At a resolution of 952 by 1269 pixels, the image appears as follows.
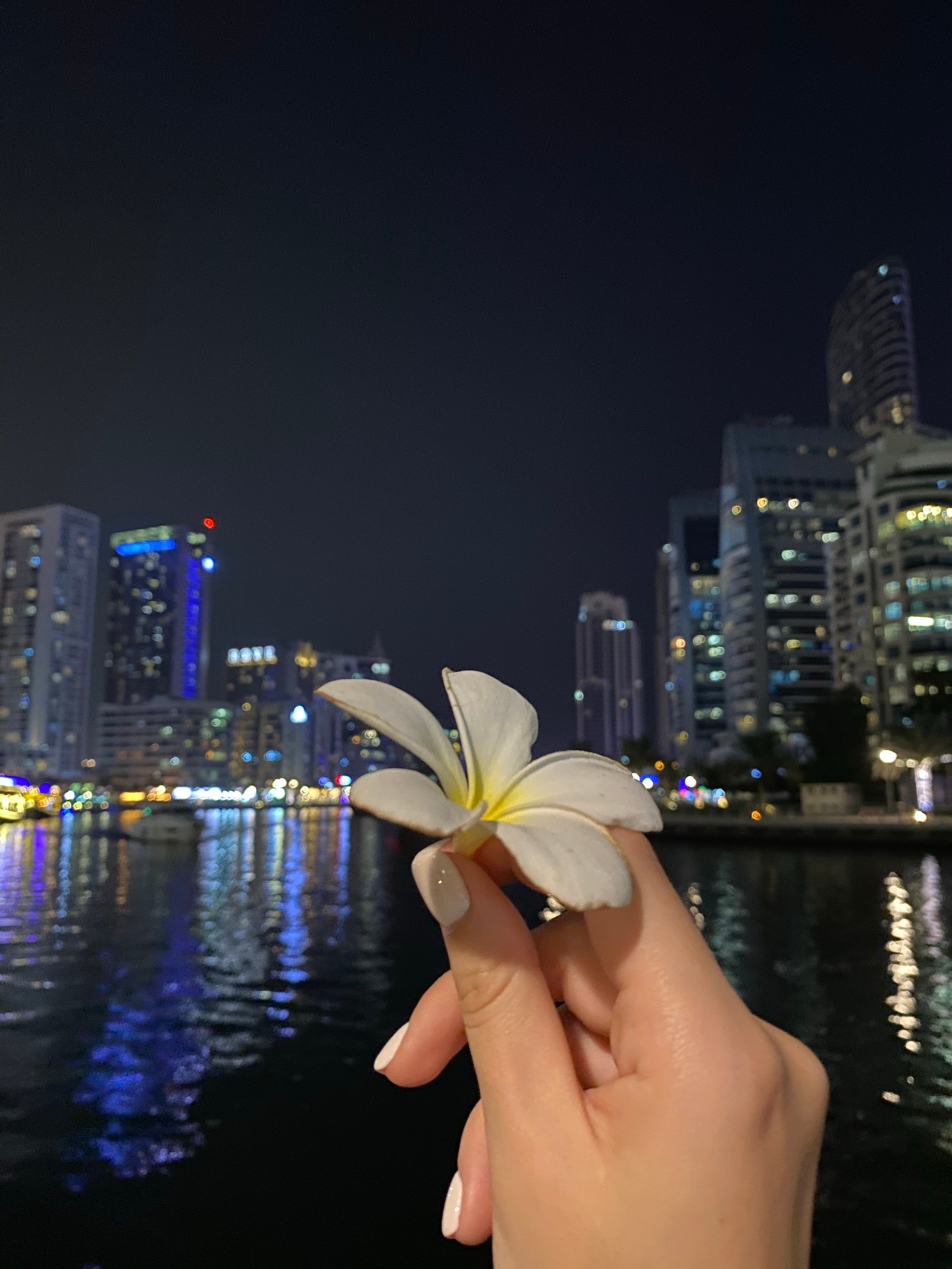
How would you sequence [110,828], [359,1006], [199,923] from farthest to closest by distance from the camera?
[110,828] → [199,923] → [359,1006]

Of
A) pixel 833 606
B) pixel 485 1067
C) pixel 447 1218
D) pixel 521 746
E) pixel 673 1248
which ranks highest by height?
pixel 833 606

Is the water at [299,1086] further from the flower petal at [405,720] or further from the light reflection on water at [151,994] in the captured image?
the flower petal at [405,720]

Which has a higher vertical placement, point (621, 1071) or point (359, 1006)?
point (621, 1071)

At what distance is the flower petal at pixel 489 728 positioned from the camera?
944mm

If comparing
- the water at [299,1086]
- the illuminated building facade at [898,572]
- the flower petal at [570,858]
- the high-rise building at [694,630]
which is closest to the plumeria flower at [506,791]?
the flower petal at [570,858]

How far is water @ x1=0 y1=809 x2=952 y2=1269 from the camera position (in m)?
6.34

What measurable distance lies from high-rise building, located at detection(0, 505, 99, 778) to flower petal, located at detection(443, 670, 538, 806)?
193580 mm

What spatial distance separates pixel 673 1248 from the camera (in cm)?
90

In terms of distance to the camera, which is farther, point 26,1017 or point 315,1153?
point 26,1017

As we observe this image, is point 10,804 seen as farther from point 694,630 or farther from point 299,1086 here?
point 694,630

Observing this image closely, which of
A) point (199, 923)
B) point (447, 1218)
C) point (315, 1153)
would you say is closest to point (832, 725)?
point (199, 923)

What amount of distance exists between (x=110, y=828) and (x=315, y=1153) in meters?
96.0

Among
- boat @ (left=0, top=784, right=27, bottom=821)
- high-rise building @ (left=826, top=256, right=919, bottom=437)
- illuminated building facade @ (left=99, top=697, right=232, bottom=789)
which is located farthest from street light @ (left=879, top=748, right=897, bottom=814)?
illuminated building facade @ (left=99, top=697, right=232, bottom=789)

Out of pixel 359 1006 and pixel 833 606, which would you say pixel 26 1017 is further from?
pixel 833 606
